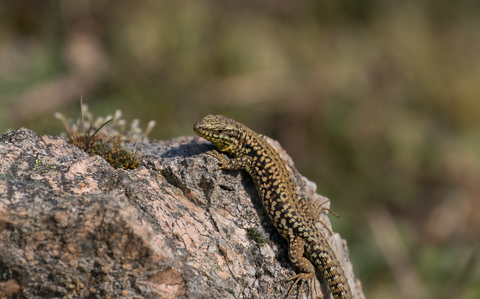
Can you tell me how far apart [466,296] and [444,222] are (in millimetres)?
4012

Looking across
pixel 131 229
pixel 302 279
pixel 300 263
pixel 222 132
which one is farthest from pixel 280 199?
pixel 131 229

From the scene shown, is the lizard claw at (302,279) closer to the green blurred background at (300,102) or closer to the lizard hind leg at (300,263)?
the lizard hind leg at (300,263)

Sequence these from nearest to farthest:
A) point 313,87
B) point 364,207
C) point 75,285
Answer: point 75,285 < point 364,207 < point 313,87

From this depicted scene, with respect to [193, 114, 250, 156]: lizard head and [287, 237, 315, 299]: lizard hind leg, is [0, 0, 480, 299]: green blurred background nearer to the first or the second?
[287, 237, 315, 299]: lizard hind leg

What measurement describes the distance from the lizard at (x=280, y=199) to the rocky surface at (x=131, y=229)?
255 mm

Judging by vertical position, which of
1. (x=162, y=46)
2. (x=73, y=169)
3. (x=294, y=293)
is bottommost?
(x=294, y=293)

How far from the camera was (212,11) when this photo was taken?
1686 centimetres

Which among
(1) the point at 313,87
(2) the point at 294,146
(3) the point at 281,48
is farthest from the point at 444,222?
(3) the point at 281,48

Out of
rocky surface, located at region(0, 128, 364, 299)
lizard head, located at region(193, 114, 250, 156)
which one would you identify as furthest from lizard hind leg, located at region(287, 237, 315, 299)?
lizard head, located at region(193, 114, 250, 156)

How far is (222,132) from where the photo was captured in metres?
6.31

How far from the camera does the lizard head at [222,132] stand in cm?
616

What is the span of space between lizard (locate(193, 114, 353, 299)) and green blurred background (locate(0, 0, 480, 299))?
595 centimetres

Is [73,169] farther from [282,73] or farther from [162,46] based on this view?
[282,73]

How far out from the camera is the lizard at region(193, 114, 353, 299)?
598cm
